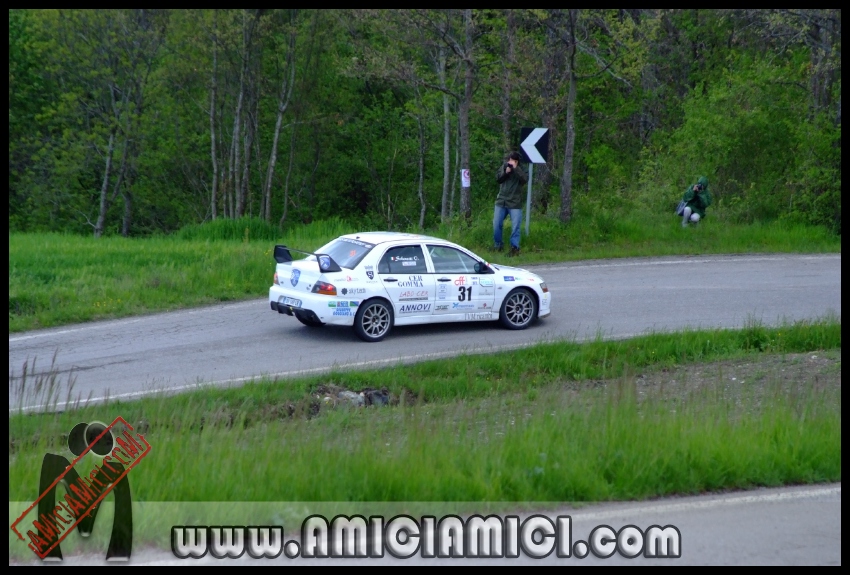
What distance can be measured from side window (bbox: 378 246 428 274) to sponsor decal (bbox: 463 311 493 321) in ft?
3.21

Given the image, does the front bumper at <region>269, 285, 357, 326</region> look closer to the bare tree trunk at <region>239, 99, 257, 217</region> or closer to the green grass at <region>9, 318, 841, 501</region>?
the green grass at <region>9, 318, 841, 501</region>

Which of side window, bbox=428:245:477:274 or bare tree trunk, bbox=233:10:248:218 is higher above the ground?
bare tree trunk, bbox=233:10:248:218

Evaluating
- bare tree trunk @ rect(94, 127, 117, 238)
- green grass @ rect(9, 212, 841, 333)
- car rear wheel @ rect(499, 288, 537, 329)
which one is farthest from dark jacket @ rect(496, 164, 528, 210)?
bare tree trunk @ rect(94, 127, 117, 238)

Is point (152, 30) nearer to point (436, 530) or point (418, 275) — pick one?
point (418, 275)

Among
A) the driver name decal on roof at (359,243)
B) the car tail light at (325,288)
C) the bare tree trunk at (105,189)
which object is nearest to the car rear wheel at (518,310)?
the driver name decal on roof at (359,243)

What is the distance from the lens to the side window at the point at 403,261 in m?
13.1

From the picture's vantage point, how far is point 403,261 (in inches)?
525

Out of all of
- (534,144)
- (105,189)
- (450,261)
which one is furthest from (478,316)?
(105,189)

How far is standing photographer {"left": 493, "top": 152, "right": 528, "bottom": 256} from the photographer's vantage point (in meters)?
19.0

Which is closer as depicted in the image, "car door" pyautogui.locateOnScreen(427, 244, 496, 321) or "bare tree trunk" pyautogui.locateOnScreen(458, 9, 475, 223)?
"car door" pyautogui.locateOnScreen(427, 244, 496, 321)

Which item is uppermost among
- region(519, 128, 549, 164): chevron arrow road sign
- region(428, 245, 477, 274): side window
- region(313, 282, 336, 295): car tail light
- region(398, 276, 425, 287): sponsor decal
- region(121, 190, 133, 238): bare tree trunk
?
region(519, 128, 549, 164): chevron arrow road sign

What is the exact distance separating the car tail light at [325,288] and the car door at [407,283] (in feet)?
2.40

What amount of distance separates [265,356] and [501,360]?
124 inches
